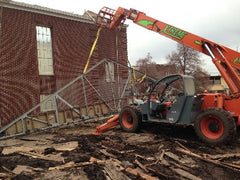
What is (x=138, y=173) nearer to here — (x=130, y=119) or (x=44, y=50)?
(x=130, y=119)

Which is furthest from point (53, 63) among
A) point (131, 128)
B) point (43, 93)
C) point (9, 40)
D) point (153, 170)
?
point (153, 170)

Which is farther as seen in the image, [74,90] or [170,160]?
[74,90]

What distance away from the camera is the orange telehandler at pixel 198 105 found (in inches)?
275

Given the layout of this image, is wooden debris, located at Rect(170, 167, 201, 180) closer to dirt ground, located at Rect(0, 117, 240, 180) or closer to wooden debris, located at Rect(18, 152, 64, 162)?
dirt ground, located at Rect(0, 117, 240, 180)

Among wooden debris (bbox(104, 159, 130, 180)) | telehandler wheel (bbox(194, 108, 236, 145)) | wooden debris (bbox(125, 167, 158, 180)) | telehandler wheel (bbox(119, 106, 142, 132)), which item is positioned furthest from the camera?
telehandler wheel (bbox(119, 106, 142, 132))

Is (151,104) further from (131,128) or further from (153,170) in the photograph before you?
(153,170)

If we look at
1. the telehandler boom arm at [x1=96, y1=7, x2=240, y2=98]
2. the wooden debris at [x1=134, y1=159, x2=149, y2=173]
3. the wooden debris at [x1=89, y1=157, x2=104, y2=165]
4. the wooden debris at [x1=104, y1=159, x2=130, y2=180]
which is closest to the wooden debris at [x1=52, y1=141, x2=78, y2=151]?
the wooden debris at [x1=89, y1=157, x2=104, y2=165]

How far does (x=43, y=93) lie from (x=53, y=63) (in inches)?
91.3

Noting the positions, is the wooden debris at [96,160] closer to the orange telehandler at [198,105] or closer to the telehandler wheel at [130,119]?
the orange telehandler at [198,105]

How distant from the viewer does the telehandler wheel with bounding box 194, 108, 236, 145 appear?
6648 mm

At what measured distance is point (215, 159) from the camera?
228 inches

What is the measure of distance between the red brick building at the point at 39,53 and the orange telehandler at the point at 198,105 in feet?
26.5

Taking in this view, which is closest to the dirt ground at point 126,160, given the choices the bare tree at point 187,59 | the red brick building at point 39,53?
the red brick building at point 39,53

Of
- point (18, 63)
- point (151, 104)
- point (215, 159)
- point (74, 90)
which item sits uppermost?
point (18, 63)
